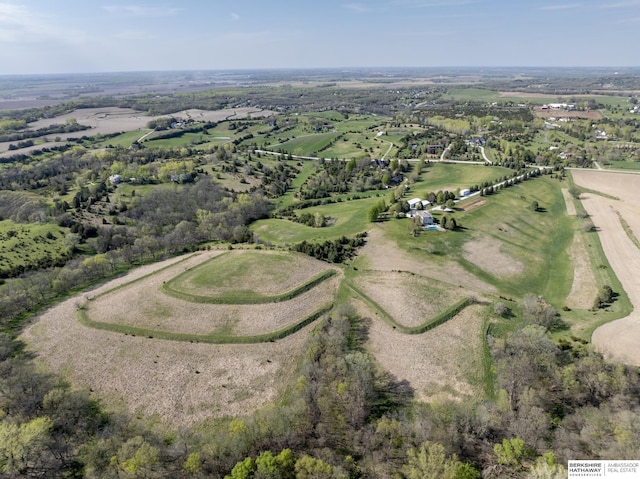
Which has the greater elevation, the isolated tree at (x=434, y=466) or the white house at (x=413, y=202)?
the white house at (x=413, y=202)

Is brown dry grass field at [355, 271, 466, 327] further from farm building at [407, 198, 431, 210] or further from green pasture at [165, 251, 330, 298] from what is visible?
farm building at [407, 198, 431, 210]

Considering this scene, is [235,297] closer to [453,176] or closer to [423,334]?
[423,334]

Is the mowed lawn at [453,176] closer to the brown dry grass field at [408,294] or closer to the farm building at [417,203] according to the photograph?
the farm building at [417,203]

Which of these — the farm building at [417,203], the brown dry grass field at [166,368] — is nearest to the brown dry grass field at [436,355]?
the brown dry grass field at [166,368]

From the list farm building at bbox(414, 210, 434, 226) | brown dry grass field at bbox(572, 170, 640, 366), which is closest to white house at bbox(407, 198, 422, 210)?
farm building at bbox(414, 210, 434, 226)

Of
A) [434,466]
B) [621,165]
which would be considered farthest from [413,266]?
[621,165]

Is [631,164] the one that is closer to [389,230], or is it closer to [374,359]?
[389,230]

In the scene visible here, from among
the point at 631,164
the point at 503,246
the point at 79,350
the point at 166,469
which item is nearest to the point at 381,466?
the point at 166,469
